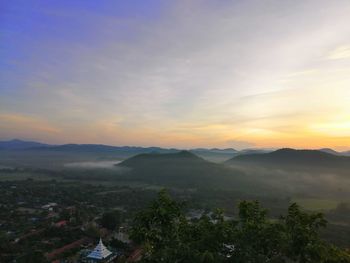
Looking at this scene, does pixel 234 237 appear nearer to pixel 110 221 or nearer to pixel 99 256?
pixel 99 256

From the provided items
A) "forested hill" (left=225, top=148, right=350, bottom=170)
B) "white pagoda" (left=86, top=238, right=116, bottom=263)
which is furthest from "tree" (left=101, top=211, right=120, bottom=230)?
"forested hill" (left=225, top=148, right=350, bottom=170)

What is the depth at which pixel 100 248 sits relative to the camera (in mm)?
27734

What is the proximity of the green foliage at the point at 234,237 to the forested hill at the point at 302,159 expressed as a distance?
115927 millimetres

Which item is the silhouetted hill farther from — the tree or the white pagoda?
the white pagoda

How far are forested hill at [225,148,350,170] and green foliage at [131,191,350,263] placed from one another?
116m

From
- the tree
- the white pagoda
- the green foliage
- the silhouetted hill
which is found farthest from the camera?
the silhouetted hill

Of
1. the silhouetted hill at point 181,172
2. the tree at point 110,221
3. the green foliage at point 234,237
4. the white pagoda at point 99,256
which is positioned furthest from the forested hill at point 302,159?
the green foliage at point 234,237

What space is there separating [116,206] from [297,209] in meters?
56.3

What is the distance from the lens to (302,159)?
131875mm

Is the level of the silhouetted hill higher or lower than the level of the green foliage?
lower

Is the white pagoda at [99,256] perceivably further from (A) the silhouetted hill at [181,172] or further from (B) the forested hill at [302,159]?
(B) the forested hill at [302,159]

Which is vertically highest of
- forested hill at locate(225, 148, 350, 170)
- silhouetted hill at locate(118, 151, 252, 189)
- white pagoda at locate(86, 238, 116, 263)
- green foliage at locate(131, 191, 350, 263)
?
forested hill at locate(225, 148, 350, 170)

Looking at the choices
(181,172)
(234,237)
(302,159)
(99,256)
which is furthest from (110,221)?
(302,159)

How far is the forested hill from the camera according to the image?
388ft
